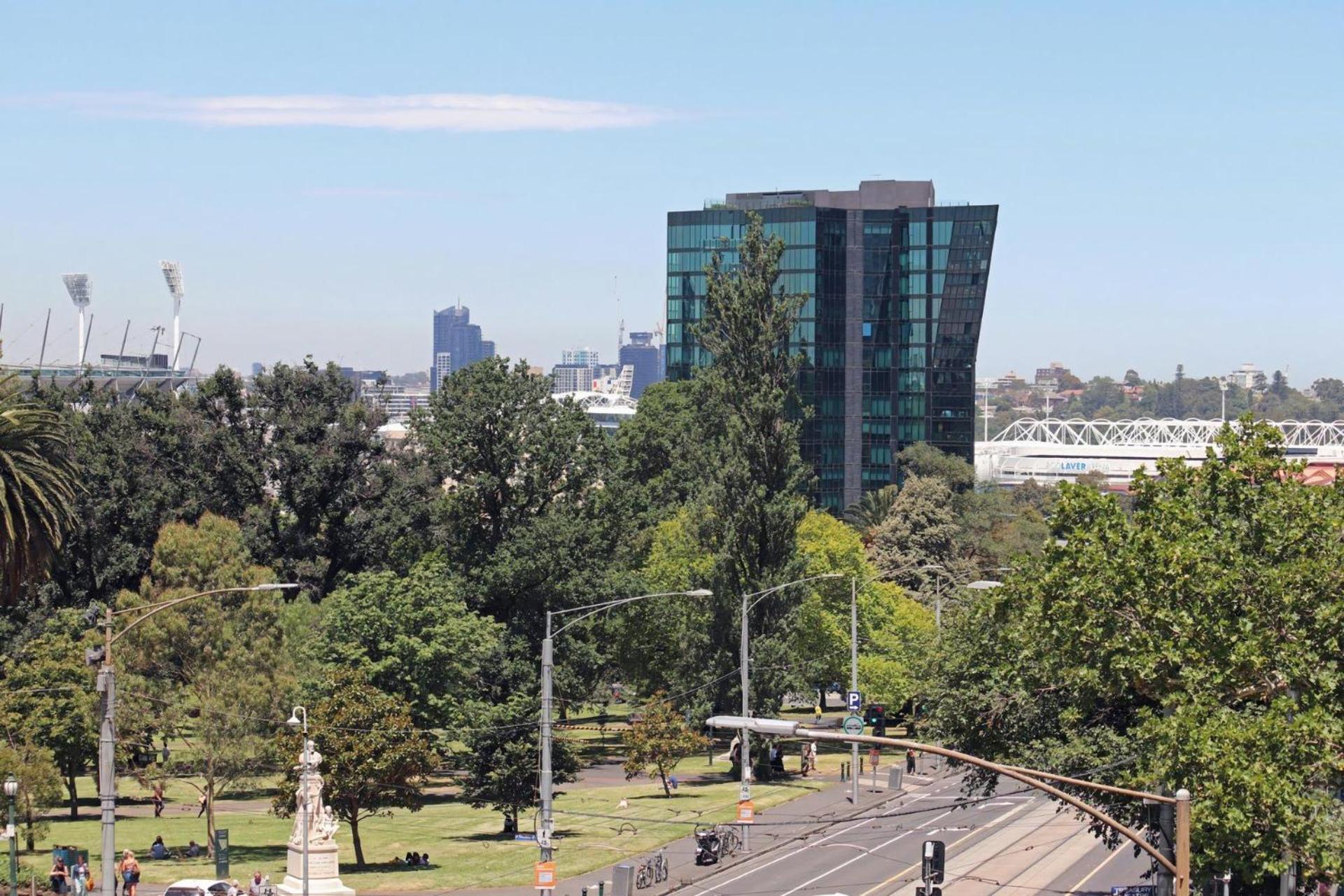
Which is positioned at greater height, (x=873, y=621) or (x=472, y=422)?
(x=472, y=422)

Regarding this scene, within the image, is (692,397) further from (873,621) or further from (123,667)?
(123,667)

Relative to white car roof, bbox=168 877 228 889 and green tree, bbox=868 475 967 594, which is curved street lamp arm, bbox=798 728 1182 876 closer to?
white car roof, bbox=168 877 228 889

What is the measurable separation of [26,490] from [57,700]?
64.2 feet

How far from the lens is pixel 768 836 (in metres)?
59.1

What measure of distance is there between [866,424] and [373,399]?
8788 centimetres

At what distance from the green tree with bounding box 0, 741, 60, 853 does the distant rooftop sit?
5266 inches

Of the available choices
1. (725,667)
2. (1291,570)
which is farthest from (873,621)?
(1291,570)

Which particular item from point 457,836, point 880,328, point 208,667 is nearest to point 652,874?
point 457,836

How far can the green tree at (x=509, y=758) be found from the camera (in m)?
62.2

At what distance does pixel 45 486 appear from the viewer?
50.2 metres

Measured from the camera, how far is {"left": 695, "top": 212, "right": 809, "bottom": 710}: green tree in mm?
73938

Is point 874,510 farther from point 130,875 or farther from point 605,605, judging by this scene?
point 605,605

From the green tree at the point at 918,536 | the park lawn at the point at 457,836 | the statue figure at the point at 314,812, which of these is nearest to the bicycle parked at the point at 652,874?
the park lawn at the point at 457,836

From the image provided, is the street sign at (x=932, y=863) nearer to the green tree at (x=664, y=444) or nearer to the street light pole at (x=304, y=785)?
the street light pole at (x=304, y=785)
